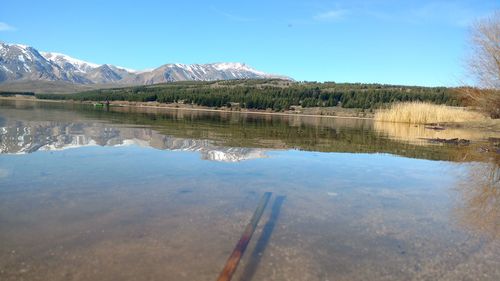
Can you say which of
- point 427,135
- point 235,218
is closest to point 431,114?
point 427,135

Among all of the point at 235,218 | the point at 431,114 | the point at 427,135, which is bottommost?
the point at 235,218

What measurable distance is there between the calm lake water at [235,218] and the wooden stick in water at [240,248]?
12 cm

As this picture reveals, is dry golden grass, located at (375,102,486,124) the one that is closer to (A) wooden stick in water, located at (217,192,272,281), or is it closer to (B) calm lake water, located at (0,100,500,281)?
(B) calm lake water, located at (0,100,500,281)

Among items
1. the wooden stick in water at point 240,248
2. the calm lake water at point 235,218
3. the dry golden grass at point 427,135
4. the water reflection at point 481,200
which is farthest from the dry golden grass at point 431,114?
the wooden stick in water at point 240,248

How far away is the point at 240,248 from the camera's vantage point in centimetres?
527

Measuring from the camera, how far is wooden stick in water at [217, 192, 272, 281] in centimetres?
448

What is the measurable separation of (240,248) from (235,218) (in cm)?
151

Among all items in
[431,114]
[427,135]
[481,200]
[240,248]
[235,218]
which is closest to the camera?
[240,248]

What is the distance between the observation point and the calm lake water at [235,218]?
489 cm

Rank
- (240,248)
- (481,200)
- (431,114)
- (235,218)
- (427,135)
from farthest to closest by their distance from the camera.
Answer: (431,114) < (427,135) < (481,200) < (235,218) < (240,248)

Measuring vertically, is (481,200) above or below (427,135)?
below

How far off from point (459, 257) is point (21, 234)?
6.45 meters

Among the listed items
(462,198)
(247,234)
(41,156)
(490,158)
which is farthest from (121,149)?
(490,158)

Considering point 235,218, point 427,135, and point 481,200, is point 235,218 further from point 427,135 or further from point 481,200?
point 427,135
